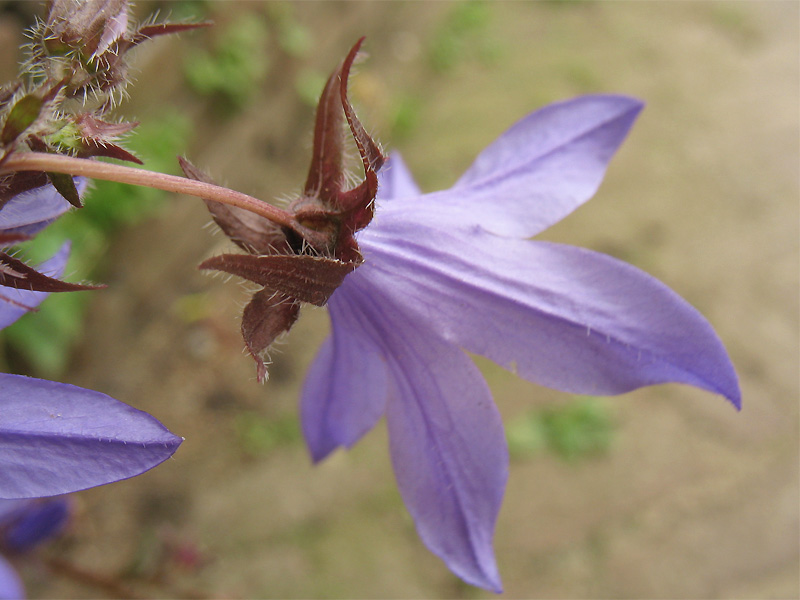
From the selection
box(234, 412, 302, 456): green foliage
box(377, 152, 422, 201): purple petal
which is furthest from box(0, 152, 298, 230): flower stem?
box(234, 412, 302, 456): green foliage

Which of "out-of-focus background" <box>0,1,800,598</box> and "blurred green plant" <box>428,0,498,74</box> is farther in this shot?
"blurred green plant" <box>428,0,498,74</box>

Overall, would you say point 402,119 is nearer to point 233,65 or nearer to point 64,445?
point 233,65

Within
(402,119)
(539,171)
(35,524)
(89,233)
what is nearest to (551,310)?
(539,171)

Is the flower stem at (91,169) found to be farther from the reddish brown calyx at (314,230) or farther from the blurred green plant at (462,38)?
the blurred green plant at (462,38)

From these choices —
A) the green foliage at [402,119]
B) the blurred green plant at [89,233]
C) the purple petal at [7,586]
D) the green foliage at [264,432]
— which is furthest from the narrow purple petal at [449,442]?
the green foliage at [402,119]

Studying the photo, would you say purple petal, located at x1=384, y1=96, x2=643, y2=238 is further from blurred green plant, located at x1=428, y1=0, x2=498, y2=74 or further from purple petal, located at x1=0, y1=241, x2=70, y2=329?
blurred green plant, located at x1=428, y1=0, x2=498, y2=74

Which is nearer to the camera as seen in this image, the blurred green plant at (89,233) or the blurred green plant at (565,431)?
the blurred green plant at (89,233)
